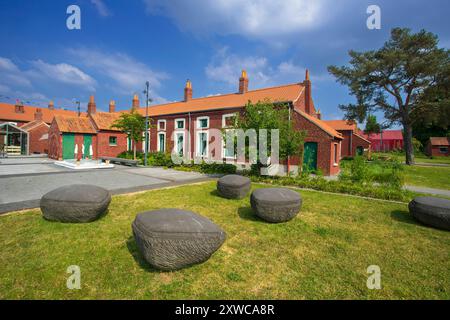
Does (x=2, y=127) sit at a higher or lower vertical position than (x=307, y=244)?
higher

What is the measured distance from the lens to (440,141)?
4588 cm

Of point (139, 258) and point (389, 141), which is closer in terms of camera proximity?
A: point (139, 258)

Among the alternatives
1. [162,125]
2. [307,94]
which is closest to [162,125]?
[162,125]

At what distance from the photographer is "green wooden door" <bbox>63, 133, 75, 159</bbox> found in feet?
77.0

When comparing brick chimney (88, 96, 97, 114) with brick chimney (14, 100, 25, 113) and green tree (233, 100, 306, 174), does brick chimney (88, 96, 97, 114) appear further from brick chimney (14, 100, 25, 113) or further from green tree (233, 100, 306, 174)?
green tree (233, 100, 306, 174)

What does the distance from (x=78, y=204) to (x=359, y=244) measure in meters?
6.48

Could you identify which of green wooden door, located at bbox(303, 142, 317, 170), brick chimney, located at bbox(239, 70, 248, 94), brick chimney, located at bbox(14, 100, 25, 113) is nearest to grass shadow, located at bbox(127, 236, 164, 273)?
green wooden door, located at bbox(303, 142, 317, 170)

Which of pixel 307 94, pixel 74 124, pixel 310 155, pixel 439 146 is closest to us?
pixel 310 155

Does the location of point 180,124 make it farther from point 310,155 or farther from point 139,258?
point 139,258

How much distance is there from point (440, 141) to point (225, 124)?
52.7 meters
